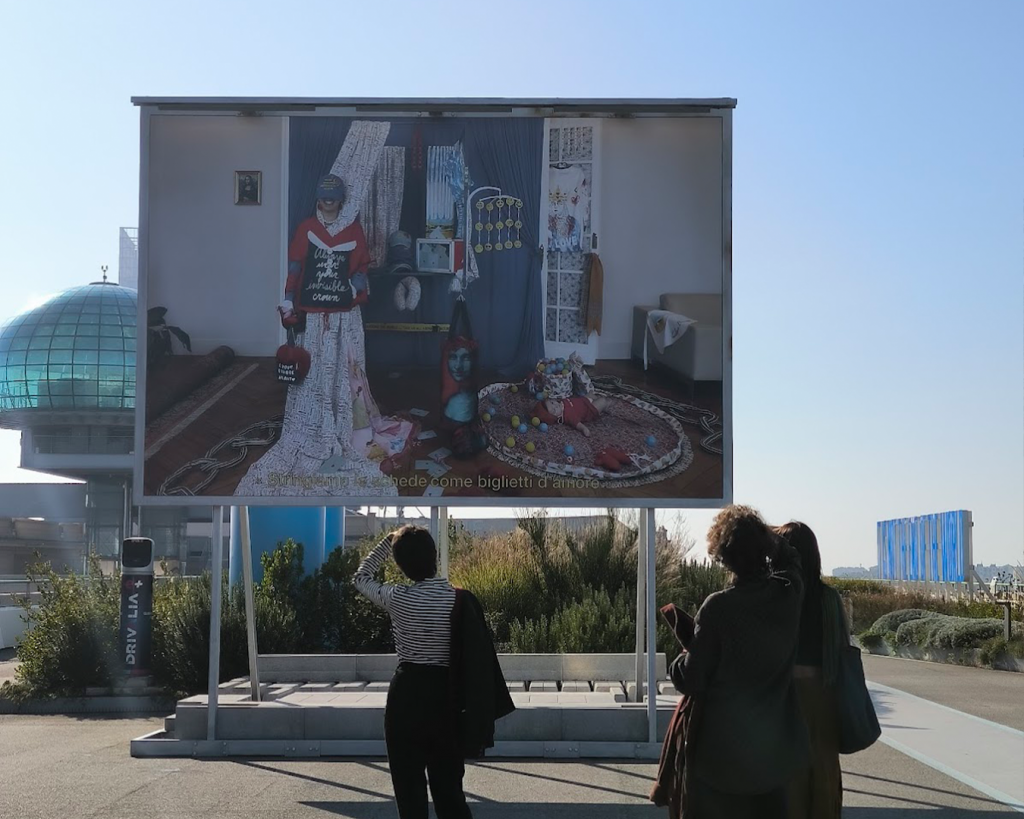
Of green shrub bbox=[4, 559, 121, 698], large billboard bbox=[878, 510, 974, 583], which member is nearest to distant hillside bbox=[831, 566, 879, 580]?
large billboard bbox=[878, 510, 974, 583]

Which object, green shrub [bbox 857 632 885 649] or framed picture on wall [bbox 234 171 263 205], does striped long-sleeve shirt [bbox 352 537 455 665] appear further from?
green shrub [bbox 857 632 885 649]

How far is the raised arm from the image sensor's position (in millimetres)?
5812

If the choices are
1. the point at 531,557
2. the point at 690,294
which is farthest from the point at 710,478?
the point at 531,557

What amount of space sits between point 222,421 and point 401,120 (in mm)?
2828

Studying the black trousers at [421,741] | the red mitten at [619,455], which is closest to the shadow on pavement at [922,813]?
the black trousers at [421,741]

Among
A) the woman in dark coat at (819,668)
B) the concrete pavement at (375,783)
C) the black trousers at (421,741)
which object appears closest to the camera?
the woman in dark coat at (819,668)

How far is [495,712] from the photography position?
18.6 feet

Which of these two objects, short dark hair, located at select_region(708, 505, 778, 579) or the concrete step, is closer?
short dark hair, located at select_region(708, 505, 778, 579)

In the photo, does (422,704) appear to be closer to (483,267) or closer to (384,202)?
(483,267)

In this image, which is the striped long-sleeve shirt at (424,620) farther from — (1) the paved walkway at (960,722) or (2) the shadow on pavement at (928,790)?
(1) the paved walkway at (960,722)

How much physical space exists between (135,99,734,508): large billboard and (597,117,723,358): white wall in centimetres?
2

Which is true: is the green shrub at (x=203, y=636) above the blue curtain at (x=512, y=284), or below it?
below

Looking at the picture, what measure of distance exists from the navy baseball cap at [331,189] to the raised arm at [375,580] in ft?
15.5

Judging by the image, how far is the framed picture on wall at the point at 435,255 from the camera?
10.0 m
